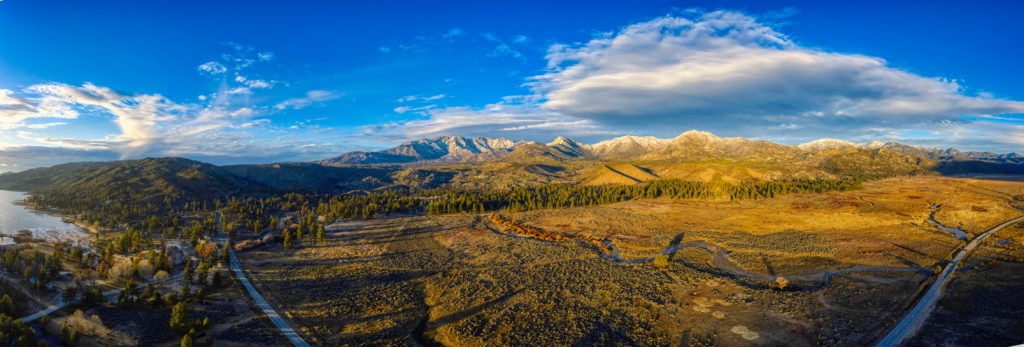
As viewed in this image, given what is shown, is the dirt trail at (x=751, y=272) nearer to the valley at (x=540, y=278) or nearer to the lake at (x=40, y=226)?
the valley at (x=540, y=278)

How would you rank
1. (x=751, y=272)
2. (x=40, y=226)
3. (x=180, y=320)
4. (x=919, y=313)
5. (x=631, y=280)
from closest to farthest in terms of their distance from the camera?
(x=919, y=313) < (x=180, y=320) < (x=631, y=280) < (x=751, y=272) < (x=40, y=226)

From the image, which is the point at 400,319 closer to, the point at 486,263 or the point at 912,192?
the point at 486,263

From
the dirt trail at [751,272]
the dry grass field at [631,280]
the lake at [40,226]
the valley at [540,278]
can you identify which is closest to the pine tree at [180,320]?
the valley at [540,278]

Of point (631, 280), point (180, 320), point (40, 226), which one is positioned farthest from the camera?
point (40, 226)

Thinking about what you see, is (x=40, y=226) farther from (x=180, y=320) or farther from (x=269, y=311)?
(x=180, y=320)

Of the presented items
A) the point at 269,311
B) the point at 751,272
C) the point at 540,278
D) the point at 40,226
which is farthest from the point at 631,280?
the point at 40,226

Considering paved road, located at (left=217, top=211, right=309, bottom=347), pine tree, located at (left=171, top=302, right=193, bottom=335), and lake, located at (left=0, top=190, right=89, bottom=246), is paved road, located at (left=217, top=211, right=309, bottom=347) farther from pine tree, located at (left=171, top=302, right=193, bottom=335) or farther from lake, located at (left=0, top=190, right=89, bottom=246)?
lake, located at (left=0, top=190, right=89, bottom=246)

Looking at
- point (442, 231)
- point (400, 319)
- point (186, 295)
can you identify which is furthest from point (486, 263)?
point (186, 295)

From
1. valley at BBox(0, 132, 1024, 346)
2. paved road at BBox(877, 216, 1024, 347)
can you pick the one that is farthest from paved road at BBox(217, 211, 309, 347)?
paved road at BBox(877, 216, 1024, 347)
